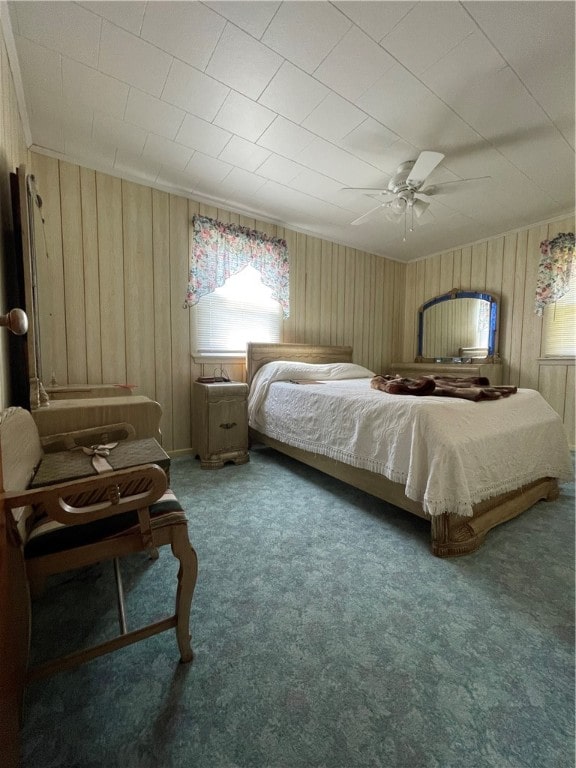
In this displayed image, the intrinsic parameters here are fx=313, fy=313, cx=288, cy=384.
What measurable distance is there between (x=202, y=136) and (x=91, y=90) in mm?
659

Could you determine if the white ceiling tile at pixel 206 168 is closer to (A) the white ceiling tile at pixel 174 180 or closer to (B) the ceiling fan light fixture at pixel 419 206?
(A) the white ceiling tile at pixel 174 180

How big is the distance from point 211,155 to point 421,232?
258 cm

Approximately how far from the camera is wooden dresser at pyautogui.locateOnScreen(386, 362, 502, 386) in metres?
3.81

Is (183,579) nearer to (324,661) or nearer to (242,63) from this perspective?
(324,661)

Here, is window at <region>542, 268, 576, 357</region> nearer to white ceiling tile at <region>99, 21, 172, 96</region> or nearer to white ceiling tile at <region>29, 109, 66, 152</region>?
white ceiling tile at <region>99, 21, 172, 96</region>

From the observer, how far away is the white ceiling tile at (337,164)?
2316 mm

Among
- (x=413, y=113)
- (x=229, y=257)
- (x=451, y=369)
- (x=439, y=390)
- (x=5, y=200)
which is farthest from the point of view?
(x=451, y=369)

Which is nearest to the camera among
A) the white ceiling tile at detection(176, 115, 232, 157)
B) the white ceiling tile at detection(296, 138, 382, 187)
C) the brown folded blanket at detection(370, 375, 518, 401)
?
the brown folded blanket at detection(370, 375, 518, 401)

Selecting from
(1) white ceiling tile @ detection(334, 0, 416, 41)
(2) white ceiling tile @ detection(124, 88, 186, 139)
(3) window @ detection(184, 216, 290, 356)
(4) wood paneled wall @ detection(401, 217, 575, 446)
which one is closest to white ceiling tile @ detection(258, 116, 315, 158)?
(2) white ceiling tile @ detection(124, 88, 186, 139)

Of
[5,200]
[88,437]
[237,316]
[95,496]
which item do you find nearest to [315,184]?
[237,316]

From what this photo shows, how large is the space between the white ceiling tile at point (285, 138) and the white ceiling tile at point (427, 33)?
72cm

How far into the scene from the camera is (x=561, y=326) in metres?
3.41

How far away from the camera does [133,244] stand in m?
2.74

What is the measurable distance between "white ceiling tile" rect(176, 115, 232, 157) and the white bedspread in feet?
6.23
